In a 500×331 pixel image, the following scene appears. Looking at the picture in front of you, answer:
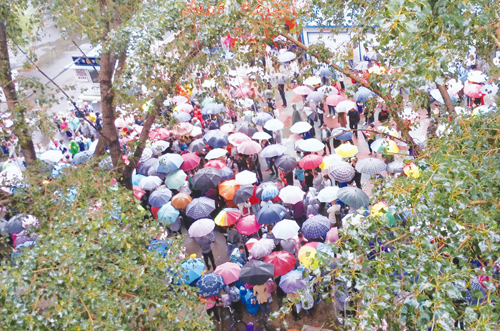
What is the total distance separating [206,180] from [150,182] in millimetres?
1529

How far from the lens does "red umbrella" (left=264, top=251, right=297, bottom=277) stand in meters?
8.73

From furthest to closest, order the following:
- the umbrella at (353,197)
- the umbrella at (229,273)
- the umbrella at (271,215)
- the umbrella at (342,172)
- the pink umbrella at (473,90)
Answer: the pink umbrella at (473,90), the umbrella at (342,172), the umbrella at (271,215), the umbrella at (353,197), the umbrella at (229,273)

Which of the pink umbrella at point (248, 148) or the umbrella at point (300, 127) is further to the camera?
the umbrella at point (300, 127)

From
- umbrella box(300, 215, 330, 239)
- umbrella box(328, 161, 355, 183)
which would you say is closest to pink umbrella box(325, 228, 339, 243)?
umbrella box(300, 215, 330, 239)

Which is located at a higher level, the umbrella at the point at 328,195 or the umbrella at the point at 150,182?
the umbrella at the point at 150,182

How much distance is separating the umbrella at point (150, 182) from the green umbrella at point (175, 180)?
0.24m

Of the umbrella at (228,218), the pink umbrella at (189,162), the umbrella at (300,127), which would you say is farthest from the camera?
the umbrella at (300,127)

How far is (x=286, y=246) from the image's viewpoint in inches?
379

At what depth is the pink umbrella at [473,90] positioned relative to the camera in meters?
13.2

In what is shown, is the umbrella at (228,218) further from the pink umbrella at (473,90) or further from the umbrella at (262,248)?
the pink umbrella at (473,90)

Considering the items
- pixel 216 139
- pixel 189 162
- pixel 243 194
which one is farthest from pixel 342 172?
pixel 189 162

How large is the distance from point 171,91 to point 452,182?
4.84m


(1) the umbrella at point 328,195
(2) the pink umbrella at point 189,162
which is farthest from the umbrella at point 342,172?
(2) the pink umbrella at point 189,162

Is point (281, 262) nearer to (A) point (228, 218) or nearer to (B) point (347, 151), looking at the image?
(A) point (228, 218)
